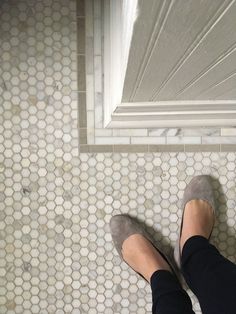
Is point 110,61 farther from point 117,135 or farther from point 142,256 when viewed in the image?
point 142,256

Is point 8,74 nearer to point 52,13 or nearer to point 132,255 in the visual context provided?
point 52,13

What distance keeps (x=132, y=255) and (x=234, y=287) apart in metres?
0.31

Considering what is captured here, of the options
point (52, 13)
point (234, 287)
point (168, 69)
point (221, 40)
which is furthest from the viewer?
point (52, 13)

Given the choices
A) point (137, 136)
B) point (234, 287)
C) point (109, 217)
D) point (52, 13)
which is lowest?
point (234, 287)

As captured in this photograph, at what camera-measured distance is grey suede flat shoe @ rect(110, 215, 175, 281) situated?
1.03m

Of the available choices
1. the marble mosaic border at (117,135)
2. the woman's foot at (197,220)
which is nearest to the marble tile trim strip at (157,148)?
the marble mosaic border at (117,135)

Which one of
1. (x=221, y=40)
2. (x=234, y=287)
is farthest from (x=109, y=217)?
(x=221, y=40)

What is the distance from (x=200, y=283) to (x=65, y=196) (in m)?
0.42

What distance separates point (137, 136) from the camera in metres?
1.05

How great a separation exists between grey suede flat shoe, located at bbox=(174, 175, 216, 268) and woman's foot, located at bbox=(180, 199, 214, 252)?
11 millimetres

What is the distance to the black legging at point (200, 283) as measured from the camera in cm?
80

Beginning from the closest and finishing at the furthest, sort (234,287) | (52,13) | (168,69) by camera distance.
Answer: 1. (168,69)
2. (234,287)
3. (52,13)

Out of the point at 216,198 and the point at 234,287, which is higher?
the point at 216,198

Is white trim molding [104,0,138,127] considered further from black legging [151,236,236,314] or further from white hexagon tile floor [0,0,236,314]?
black legging [151,236,236,314]
